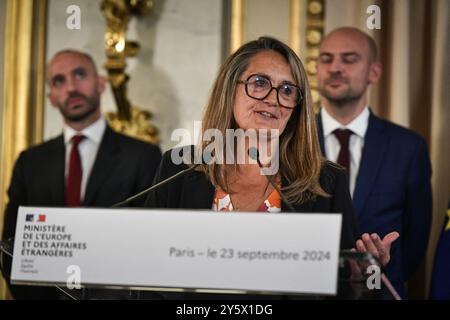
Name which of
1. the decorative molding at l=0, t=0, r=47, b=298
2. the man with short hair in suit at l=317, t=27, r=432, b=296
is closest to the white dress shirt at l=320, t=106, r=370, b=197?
the man with short hair in suit at l=317, t=27, r=432, b=296

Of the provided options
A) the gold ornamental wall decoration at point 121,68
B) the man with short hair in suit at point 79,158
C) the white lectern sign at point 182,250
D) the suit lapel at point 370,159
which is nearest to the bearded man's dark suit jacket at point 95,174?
the man with short hair in suit at point 79,158

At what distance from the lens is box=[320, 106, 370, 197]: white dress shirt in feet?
10.1

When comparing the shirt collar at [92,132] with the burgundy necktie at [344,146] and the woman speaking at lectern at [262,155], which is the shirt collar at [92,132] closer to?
the burgundy necktie at [344,146]

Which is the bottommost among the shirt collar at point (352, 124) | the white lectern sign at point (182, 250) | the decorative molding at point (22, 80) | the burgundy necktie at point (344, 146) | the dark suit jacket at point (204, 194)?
the white lectern sign at point (182, 250)

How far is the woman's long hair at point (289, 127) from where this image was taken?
1954 millimetres

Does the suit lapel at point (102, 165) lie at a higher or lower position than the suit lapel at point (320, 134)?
lower

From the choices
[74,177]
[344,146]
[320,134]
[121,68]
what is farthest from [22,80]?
[344,146]

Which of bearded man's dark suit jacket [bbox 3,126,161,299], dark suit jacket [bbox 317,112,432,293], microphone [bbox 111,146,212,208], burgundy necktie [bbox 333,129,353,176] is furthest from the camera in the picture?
bearded man's dark suit jacket [bbox 3,126,161,299]

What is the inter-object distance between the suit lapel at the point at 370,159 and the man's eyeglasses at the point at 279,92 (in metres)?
1.00

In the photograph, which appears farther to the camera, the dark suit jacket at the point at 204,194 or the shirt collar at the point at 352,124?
the shirt collar at the point at 352,124

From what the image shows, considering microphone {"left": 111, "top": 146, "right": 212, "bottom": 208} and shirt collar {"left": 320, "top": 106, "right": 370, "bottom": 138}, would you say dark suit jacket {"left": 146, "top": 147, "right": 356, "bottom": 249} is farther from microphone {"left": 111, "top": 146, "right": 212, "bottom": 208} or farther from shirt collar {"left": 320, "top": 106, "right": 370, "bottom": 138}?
shirt collar {"left": 320, "top": 106, "right": 370, "bottom": 138}

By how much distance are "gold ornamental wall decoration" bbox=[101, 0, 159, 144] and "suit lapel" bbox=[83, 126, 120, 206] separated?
8.7 inches
